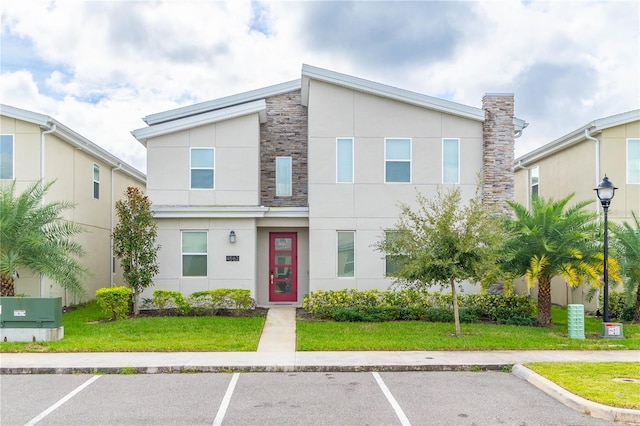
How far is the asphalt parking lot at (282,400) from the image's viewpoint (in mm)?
7559

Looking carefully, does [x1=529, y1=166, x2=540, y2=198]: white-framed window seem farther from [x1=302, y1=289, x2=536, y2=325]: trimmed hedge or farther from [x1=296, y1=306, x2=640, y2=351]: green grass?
[x1=296, y1=306, x2=640, y2=351]: green grass

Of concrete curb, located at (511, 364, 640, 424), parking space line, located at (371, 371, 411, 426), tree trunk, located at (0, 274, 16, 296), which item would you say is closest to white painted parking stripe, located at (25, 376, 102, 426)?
parking space line, located at (371, 371, 411, 426)

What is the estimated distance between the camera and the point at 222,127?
1811cm

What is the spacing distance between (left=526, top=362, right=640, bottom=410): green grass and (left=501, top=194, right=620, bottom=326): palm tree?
14.1ft

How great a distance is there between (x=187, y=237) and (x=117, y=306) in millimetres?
3185

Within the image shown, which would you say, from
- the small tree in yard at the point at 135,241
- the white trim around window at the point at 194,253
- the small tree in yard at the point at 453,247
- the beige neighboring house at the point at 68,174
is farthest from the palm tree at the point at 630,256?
the beige neighboring house at the point at 68,174

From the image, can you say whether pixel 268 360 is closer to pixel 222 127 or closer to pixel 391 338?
pixel 391 338

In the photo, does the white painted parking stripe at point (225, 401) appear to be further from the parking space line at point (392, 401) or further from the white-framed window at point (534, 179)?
the white-framed window at point (534, 179)

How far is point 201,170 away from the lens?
18031mm

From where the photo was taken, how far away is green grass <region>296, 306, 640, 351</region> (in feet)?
39.5

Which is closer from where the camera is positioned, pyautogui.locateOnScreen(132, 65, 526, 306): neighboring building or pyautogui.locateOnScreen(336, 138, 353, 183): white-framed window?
pyautogui.locateOnScreen(132, 65, 526, 306): neighboring building

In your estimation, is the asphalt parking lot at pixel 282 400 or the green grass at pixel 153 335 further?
the green grass at pixel 153 335

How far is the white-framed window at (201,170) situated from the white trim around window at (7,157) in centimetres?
531

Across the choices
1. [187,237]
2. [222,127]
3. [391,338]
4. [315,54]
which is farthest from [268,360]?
[315,54]
